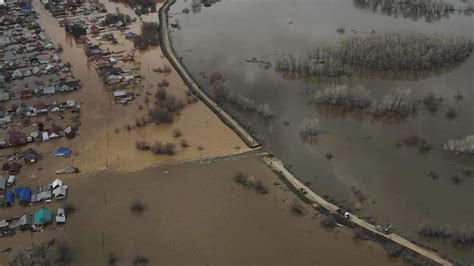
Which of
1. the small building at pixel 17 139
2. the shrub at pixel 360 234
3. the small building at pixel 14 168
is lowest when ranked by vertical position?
the shrub at pixel 360 234

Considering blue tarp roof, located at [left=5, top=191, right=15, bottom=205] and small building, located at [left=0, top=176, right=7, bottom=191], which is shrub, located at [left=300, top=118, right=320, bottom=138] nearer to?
blue tarp roof, located at [left=5, top=191, right=15, bottom=205]

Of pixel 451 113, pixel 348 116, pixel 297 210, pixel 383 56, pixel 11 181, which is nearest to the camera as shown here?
pixel 297 210

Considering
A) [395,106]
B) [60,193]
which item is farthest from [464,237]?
[60,193]

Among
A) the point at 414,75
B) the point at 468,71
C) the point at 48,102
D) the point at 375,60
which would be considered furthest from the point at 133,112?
the point at 468,71

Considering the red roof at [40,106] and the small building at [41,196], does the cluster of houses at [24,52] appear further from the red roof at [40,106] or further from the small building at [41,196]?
the small building at [41,196]

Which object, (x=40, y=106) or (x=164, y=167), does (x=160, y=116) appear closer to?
(x=164, y=167)

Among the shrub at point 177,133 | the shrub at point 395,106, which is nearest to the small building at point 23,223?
the shrub at point 177,133
